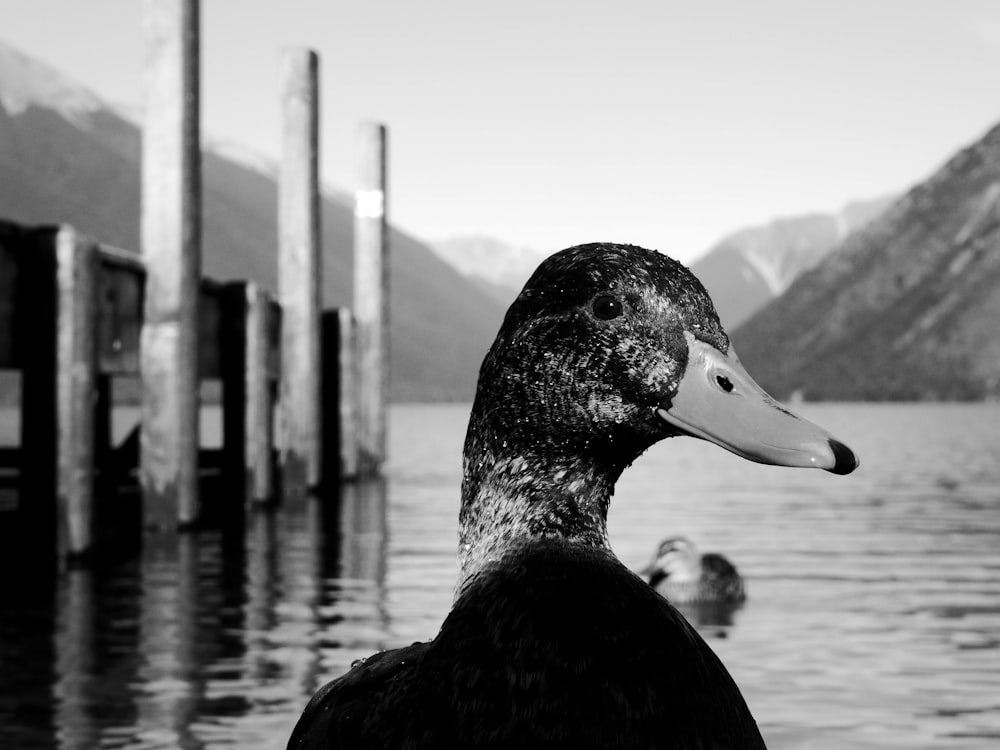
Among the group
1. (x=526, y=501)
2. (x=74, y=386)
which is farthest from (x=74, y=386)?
(x=526, y=501)

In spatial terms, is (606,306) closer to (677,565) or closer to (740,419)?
(740,419)

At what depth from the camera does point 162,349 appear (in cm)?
1389

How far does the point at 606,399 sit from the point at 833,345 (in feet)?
647

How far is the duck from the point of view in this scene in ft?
41.6

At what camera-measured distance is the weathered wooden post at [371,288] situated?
A: 25.9 m

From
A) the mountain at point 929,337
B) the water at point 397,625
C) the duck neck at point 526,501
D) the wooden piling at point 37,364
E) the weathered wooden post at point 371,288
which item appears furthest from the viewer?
the mountain at point 929,337

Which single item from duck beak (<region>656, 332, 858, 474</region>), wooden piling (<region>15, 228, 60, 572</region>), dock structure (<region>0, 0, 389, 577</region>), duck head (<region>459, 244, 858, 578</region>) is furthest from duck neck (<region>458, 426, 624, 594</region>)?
wooden piling (<region>15, 228, 60, 572</region>)

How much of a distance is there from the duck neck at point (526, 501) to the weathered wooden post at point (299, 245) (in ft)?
54.3

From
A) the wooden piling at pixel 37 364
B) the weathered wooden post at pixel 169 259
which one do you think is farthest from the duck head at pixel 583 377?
the weathered wooden post at pixel 169 259

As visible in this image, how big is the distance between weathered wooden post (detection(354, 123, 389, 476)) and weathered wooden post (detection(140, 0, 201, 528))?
37.2ft

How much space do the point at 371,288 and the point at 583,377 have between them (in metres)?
22.9

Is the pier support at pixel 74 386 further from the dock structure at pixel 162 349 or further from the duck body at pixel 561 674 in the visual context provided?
the duck body at pixel 561 674

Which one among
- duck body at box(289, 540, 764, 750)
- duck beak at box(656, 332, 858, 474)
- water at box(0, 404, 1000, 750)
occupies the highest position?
duck beak at box(656, 332, 858, 474)

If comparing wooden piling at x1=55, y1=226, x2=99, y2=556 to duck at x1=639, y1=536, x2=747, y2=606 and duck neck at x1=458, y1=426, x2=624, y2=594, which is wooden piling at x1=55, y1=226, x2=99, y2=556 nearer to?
duck at x1=639, y1=536, x2=747, y2=606
